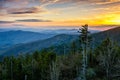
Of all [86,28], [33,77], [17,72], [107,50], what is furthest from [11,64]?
[86,28]

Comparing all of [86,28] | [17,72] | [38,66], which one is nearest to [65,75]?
[38,66]

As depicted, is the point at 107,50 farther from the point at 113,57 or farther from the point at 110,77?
the point at 110,77

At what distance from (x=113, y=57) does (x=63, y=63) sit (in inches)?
906

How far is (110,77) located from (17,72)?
39.1 metres

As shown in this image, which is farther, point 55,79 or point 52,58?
point 52,58

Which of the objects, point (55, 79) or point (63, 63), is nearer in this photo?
point (55, 79)

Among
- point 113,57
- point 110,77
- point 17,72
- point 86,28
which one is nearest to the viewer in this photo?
point 86,28

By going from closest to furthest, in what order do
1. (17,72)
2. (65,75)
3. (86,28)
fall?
(86,28), (65,75), (17,72)

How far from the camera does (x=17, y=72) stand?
102m

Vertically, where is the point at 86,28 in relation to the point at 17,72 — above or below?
above

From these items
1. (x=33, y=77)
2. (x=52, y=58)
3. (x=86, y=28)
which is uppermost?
(x=86, y=28)

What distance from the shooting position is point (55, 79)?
8456cm

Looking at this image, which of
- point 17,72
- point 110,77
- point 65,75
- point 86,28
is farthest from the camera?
point 17,72

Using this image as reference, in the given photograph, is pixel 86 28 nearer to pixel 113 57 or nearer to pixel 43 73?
pixel 113 57
